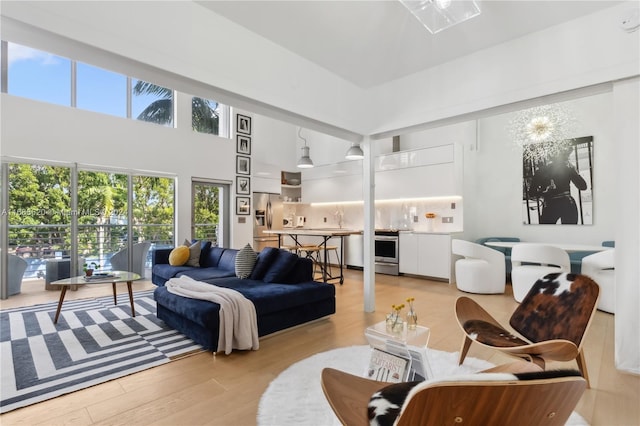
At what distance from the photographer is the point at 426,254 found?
6.23 m

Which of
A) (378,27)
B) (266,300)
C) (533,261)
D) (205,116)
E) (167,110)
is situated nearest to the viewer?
(378,27)

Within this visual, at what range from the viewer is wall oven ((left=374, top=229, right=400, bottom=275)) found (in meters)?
6.69

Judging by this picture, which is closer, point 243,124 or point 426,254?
point 426,254

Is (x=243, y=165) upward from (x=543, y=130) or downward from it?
downward

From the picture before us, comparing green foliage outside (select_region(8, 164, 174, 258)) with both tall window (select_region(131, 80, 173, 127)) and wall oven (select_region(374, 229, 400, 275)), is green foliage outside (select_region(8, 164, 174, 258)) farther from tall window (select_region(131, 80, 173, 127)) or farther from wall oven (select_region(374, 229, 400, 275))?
wall oven (select_region(374, 229, 400, 275))

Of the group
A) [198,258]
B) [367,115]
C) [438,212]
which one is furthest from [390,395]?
[438,212]

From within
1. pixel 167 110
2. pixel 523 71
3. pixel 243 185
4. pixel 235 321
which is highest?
pixel 167 110

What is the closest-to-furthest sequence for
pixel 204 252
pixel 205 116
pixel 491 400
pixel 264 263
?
pixel 491 400 < pixel 264 263 < pixel 204 252 < pixel 205 116

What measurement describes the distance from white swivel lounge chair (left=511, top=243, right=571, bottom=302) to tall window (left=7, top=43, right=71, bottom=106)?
24.5 feet

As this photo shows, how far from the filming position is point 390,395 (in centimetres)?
127

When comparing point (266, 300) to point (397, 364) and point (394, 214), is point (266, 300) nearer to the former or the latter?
point (397, 364)

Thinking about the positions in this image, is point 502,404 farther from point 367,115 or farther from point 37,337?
point 37,337

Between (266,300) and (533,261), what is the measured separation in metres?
3.63

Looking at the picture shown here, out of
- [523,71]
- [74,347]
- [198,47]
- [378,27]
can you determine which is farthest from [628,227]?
[74,347]
